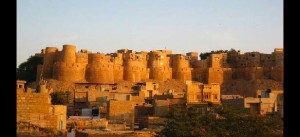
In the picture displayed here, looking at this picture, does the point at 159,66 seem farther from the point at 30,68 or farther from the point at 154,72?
the point at 30,68

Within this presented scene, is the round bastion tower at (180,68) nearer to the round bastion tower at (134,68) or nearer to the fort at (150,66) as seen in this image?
the fort at (150,66)

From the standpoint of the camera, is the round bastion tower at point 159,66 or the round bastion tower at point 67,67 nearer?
the round bastion tower at point 67,67

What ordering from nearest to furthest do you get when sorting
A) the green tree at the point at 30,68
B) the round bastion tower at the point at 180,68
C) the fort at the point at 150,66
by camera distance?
the fort at the point at 150,66 < the green tree at the point at 30,68 < the round bastion tower at the point at 180,68

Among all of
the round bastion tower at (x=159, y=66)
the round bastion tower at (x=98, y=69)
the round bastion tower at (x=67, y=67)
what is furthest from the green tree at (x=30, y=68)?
the round bastion tower at (x=159, y=66)

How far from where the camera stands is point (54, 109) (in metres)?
9.74

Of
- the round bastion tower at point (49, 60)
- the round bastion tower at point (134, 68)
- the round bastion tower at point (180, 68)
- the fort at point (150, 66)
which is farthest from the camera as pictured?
the round bastion tower at point (180, 68)

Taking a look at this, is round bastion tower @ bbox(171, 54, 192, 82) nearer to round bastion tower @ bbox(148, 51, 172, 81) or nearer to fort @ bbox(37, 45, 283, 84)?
fort @ bbox(37, 45, 283, 84)

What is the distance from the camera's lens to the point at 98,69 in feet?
121

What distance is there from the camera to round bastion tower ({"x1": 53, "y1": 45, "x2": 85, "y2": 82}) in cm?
3581

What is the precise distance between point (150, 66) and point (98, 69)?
540cm

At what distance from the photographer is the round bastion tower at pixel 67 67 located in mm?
35812

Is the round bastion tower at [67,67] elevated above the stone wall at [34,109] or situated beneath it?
elevated above

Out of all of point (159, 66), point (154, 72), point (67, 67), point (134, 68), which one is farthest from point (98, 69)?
point (159, 66)
